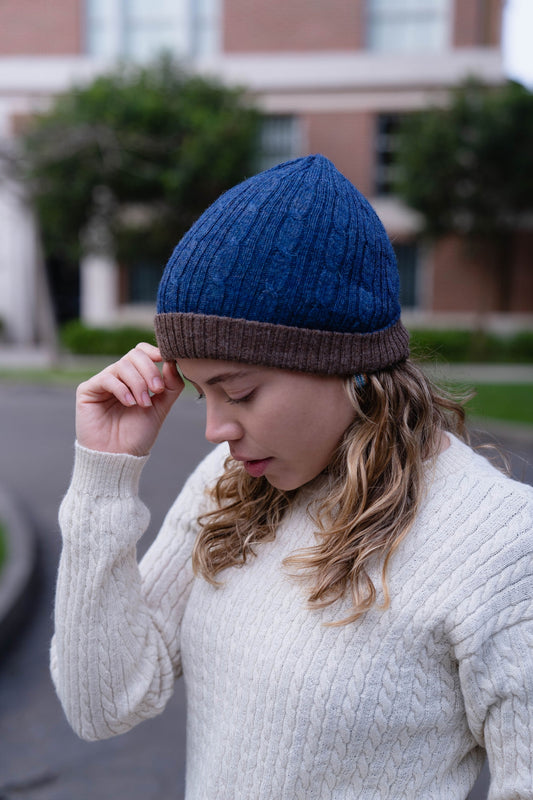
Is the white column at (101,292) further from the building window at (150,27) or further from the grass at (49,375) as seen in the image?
the building window at (150,27)

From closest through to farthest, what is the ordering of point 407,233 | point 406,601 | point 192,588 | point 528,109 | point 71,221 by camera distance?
point 406,601, point 192,588, point 528,109, point 71,221, point 407,233

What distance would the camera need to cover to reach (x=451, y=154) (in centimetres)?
1639

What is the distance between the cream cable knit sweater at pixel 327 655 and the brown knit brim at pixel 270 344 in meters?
0.27

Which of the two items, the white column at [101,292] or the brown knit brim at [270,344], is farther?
the white column at [101,292]

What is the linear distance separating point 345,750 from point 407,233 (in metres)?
19.0

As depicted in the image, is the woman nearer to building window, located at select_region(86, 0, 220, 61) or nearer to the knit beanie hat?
the knit beanie hat

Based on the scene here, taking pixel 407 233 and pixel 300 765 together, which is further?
pixel 407 233

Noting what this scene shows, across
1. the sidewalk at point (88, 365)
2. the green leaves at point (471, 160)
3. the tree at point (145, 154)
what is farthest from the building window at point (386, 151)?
the sidewalk at point (88, 365)

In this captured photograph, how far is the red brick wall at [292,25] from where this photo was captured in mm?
18703

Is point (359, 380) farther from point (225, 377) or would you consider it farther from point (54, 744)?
point (54, 744)

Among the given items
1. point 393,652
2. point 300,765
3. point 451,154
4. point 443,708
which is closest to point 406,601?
point 393,652

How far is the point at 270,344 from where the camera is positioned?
117 centimetres

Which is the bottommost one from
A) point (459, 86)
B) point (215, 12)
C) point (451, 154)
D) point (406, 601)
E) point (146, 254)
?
point (146, 254)

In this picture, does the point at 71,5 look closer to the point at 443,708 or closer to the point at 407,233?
the point at 407,233
